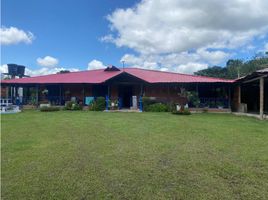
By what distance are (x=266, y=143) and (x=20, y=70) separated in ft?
91.5

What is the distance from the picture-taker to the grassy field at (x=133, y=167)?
12.7ft

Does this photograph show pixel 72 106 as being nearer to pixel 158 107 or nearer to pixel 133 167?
pixel 158 107

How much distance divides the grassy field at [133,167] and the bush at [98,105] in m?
10.7

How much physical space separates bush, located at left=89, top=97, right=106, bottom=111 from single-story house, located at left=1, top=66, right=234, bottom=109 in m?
1.42

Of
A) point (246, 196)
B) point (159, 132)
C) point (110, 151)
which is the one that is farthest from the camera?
point (159, 132)

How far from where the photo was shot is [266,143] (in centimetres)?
721

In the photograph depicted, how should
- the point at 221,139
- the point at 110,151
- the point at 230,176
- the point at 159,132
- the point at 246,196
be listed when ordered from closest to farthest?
1. the point at 246,196
2. the point at 230,176
3. the point at 110,151
4. the point at 221,139
5. the point at 159,132

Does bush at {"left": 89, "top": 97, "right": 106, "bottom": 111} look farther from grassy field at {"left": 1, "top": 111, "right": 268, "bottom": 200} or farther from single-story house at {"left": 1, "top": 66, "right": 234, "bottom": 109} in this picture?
grassy field at {"left": 1, "top": 111, "right": 268, "bottom": 200}

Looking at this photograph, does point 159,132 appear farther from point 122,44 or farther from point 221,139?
point 122,44

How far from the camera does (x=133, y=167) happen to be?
197 inches

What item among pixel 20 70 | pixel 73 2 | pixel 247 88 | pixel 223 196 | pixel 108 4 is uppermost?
pixel 108 4

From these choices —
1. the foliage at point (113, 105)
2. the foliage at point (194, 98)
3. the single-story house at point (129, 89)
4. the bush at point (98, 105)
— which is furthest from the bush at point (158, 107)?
the bush at point (98, 105)

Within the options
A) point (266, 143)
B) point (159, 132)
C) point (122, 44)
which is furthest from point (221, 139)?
point (122, 44)

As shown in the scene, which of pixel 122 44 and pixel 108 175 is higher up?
pixel 122 44
